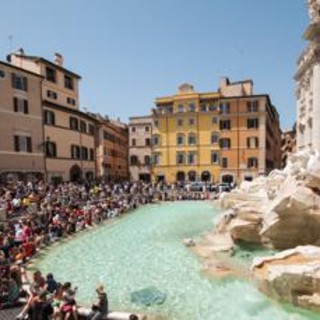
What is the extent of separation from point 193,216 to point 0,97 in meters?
19.0

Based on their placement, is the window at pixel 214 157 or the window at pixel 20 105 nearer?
the window at pixel 20 105

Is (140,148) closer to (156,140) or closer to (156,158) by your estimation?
(156,158)

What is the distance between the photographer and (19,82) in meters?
31.8

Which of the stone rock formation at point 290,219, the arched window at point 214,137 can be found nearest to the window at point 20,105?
the stone rock formation at point 290,219

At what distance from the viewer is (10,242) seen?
15.9 meters

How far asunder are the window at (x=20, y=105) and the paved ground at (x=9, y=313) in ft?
80.5

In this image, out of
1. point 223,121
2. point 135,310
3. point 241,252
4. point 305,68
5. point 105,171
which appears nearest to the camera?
point 135,310

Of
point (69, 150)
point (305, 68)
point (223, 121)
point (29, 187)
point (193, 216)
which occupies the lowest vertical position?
point (193, 216)

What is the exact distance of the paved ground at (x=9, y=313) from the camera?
9.54m

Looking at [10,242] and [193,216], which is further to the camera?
[193,216]

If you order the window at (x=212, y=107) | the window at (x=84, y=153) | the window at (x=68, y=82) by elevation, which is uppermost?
the window at (x=68, y=82)

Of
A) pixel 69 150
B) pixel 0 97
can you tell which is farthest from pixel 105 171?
pixel 0 97

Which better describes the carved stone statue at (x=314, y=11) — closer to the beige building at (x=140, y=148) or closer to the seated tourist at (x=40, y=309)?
the seated tourist at (x=40, y=309)

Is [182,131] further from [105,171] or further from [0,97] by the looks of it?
[0,97]
